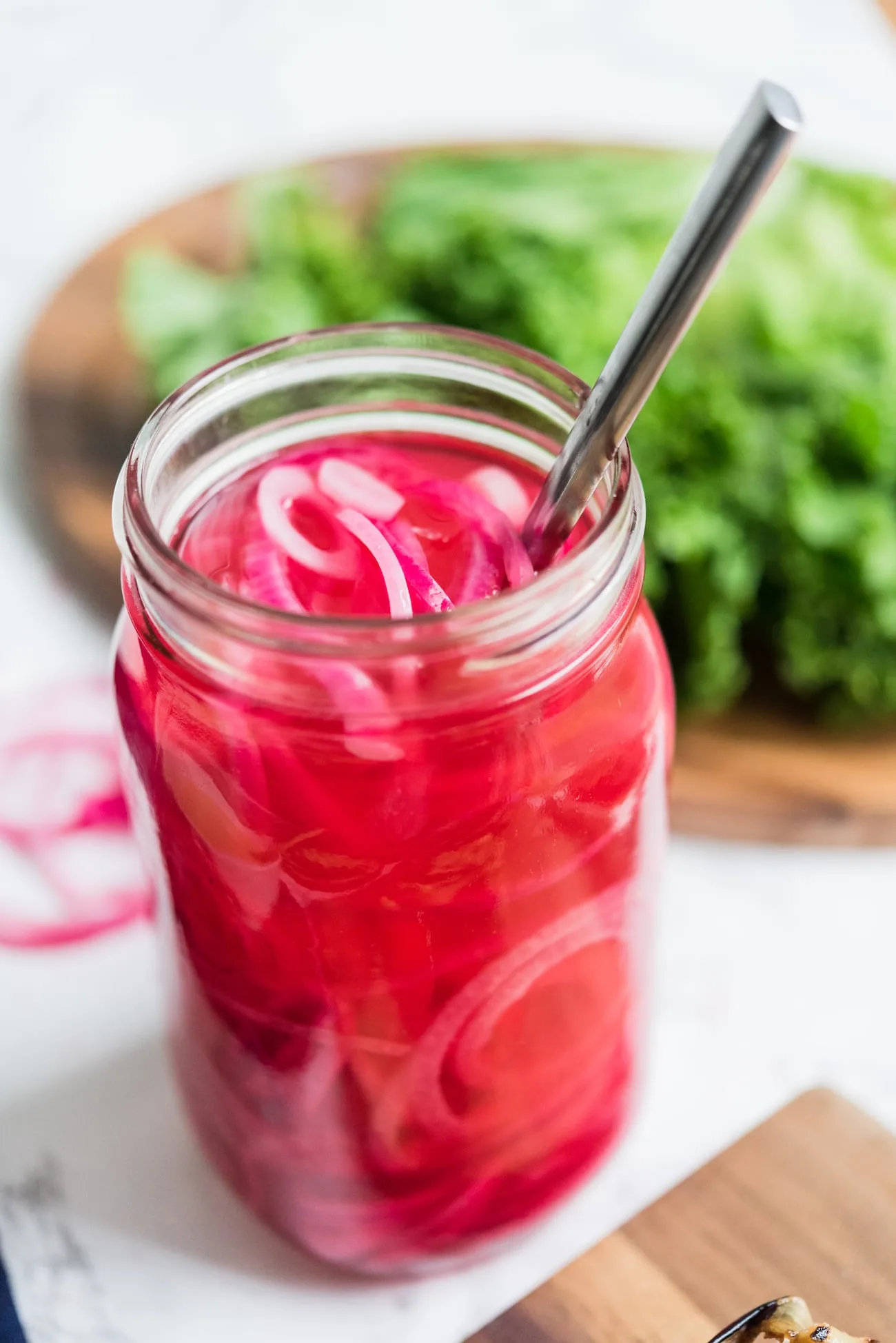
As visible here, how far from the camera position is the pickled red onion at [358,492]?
0.71 metres

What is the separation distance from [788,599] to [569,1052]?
527 millimetres

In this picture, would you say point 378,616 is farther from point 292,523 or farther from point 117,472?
point 117,472

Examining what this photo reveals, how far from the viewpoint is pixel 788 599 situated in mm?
1177

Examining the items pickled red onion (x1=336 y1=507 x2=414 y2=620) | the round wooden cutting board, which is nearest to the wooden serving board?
the round wooden cutting board

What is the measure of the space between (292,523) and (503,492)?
0.39 feet

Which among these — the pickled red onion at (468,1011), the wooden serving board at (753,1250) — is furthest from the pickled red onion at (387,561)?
the wooden serving board at (753,1250)

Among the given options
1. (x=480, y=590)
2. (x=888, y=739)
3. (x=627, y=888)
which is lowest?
(x=888, y=739)

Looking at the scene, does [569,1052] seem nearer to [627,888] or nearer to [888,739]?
[627,888]

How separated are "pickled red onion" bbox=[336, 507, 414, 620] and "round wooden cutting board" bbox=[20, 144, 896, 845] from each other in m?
0.47

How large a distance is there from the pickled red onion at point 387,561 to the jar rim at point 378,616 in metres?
0.02

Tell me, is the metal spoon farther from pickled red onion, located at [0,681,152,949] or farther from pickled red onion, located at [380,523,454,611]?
pickled red onion, located at [0,681,152,949]

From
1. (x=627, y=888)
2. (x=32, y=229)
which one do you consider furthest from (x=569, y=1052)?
(x=32, y=229)

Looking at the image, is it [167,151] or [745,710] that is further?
[167,151]

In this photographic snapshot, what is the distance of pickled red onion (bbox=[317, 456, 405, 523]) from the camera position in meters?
0.71
